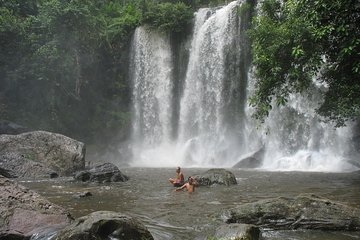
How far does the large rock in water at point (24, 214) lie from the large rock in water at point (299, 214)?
11.7ft

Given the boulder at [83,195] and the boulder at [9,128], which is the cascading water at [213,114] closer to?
the boulder at [9,128]

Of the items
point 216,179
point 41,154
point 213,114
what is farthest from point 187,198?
point 213,114

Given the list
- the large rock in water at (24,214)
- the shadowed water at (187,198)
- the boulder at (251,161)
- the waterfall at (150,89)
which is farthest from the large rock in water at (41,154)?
the waterfall at (150,89)

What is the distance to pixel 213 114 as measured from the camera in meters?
28.9

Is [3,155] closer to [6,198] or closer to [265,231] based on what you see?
[6,198]

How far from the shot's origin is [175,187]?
1469cm

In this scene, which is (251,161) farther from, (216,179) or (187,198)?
(187,198)

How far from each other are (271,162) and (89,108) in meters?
15.9

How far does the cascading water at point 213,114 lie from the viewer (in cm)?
2484

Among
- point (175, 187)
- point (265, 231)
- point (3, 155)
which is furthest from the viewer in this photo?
point (3, 155)

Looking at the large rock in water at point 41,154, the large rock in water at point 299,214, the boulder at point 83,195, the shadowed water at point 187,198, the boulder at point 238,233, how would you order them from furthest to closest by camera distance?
the large rock in water at point 41,154 → the boulder at point 83,195 → the shadowed water at point 187,198 → the large rock in water at point 299,214 → the boulder at point 238,233

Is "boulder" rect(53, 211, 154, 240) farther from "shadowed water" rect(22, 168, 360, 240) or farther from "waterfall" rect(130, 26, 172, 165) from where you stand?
"waterfall" rect(130, 26, 172, 165)

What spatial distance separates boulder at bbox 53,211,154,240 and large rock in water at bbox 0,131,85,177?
41.2ft

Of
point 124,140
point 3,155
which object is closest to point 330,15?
point 3,155
